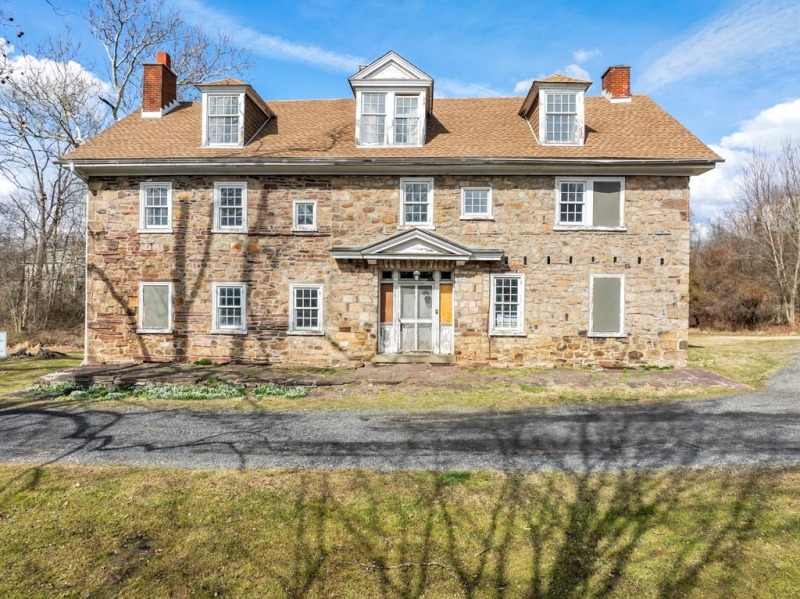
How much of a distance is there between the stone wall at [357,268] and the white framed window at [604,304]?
24 cm

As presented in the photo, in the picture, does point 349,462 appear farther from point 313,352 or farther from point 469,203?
point 469,203

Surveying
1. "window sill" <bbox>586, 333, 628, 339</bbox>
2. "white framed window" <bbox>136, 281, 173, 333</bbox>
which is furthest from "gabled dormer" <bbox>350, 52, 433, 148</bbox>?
"window sill" <bbox>586, 333, 628, 339</bbox>

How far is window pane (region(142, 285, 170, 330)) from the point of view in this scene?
13.9 m

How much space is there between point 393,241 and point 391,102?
4513mm

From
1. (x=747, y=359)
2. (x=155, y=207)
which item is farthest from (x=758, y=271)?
(x=155, y=207)

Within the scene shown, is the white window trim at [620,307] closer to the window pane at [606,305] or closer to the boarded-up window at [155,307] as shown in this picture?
the window pane at [606,305]

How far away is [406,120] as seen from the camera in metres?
14.1

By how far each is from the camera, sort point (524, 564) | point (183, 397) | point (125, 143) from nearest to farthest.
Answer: point (524, 564), point (183, 397), point (125, 143)

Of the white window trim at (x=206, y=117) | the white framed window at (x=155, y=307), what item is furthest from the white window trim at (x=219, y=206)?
the white framed window at (x=155, y=307)

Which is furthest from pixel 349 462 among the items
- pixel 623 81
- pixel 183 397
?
pixel 623 81

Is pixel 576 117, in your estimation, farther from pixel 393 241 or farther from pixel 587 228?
pixel 393 241

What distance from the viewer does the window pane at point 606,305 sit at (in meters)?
13.4

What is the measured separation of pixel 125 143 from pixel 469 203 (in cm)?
1112

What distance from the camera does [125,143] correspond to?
46.8 ft
